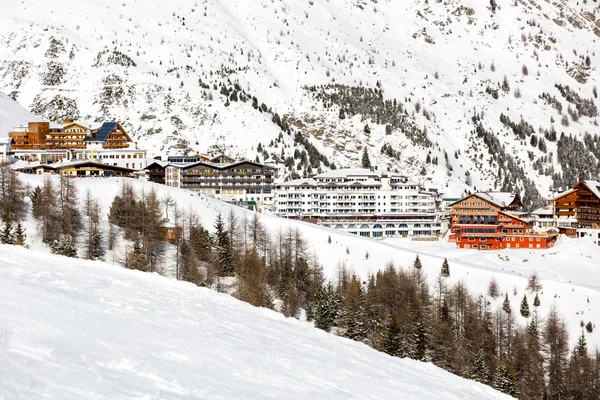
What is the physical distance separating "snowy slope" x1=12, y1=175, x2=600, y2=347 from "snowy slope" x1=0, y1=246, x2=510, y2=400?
4422 cm

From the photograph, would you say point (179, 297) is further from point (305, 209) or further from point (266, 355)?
point (305, 209)

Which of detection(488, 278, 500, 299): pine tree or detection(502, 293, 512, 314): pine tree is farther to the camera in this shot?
detection(488, 278, 500, 299): pine tree

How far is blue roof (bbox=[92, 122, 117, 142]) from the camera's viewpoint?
135 m

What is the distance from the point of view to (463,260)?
9256 cm

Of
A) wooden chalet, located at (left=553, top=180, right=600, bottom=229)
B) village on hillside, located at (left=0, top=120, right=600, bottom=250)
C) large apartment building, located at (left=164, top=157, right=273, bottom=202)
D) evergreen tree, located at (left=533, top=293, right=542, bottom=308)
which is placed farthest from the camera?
large apartment building, located at (left=164, top=157, right=273, bottom=202)

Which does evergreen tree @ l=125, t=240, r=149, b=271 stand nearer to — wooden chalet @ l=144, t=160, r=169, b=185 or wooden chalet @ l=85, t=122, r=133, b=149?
wooden chalet @ l=144, t=160, r=169, b=185

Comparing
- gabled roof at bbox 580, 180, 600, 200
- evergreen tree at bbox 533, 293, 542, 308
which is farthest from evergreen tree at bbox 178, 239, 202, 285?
gabled roof at bbox 580, 180, 600, 200

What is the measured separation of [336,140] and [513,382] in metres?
136

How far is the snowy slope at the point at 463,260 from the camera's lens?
73312 millimetres

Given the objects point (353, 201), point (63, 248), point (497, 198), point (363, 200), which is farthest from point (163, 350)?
point (497, 198)

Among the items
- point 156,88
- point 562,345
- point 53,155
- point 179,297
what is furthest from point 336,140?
point 179,297

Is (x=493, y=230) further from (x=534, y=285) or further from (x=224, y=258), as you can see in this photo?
(x=224, y=258)

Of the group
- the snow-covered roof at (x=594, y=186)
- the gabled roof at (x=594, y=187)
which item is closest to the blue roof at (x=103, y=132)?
the gabled roof at (x=594, y=187)

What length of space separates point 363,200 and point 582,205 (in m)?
43.9
